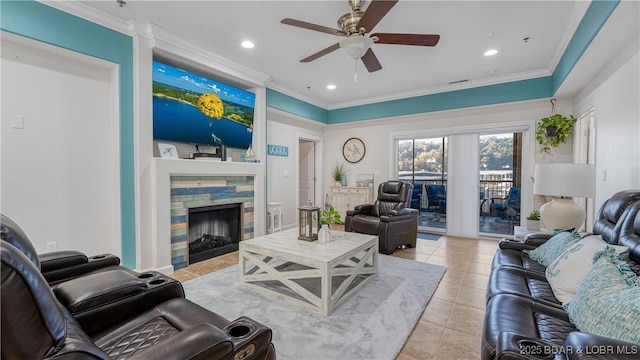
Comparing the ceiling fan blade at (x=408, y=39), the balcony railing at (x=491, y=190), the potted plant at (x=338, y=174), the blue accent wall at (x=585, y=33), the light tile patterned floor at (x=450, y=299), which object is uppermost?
the blue accent wall at (x=585, y=33)

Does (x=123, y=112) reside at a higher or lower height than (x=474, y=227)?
higher

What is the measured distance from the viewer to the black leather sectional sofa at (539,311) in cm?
89

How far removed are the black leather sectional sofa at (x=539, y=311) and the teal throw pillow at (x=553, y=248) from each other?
0.06 meters

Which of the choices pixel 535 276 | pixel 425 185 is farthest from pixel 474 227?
pixel 535 276

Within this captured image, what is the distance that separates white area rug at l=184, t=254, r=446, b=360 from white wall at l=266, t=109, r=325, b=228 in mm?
2419

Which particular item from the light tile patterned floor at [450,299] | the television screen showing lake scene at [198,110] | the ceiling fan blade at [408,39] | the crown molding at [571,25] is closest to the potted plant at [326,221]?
the light tile patterned floor at [450,299]

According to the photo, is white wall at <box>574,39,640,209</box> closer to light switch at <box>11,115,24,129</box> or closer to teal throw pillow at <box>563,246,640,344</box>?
teal throw pillow at <box>563,246,640,344</box>

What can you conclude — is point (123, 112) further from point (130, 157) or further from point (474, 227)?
point (474, 227)

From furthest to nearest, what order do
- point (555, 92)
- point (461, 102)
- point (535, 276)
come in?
point (461, 102)
point (555, 92)
point (535, 276)

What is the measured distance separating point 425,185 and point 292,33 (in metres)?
4.24

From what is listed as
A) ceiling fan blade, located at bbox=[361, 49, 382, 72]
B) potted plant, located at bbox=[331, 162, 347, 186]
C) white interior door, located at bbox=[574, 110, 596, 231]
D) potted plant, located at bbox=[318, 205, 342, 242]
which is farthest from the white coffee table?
potted plant, located at bbox=[331, 162, 347, 186]

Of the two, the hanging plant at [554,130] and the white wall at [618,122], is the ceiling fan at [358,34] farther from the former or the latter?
→ the hanging plant at [554,130]

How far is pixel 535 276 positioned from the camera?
1.91m

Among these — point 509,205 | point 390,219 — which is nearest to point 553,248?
point 390,219
